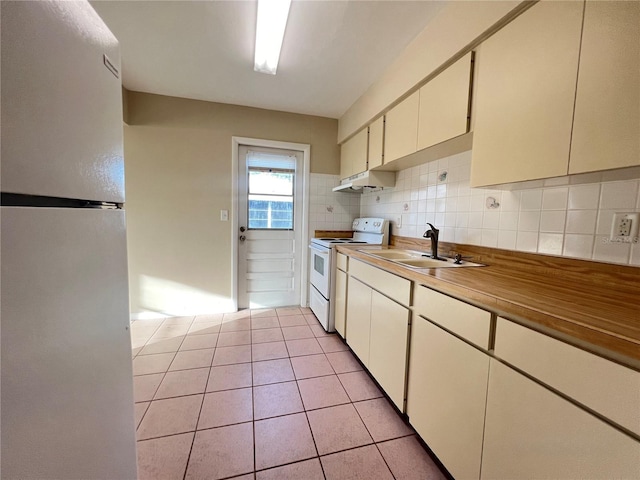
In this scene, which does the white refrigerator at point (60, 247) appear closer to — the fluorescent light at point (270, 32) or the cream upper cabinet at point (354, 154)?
the fluorescent light at point (270, 32)

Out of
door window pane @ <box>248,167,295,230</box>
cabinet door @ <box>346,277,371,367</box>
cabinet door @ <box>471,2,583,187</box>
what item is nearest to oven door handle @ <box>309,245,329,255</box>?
door window pane @ <box>248,167,295,230</box>

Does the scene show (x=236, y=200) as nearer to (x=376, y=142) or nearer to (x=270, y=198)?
(x=270, y=198)

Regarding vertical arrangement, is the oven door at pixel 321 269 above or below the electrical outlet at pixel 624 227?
below

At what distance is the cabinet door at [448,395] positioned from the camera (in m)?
0.93

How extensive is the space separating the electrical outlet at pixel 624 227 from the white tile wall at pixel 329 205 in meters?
2.43

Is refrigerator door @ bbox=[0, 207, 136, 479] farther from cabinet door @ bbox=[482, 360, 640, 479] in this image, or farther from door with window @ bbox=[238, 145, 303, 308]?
door with window @ bbox=[238, 145, 303, 308]

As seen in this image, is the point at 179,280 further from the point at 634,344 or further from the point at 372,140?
the point at 634,344

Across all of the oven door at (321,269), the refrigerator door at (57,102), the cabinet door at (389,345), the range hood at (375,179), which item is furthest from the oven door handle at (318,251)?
the refrigerator door at (57,102)

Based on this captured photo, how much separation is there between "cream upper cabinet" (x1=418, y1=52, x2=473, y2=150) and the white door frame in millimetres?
1640

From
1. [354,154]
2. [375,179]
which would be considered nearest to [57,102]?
[375,179]

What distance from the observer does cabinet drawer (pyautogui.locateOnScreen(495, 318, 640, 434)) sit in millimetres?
565

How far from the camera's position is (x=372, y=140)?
95.2 inches

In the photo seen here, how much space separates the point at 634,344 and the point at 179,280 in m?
3.22

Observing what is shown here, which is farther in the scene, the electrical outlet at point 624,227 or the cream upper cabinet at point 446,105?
the cream upper cabinet at point 446,105
